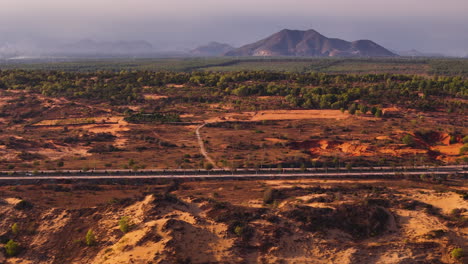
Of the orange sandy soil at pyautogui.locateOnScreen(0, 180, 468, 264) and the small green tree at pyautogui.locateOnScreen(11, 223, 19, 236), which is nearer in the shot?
the orange sandy soil at pyautogui.locateOnScreen(0, 180, 468, 264)

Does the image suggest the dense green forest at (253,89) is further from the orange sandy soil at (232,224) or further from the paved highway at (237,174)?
the orange sandy soil at (232,224)

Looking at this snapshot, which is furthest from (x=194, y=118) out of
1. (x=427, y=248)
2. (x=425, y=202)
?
(x=427, y=248)

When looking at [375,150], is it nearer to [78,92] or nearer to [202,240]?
[202,240]

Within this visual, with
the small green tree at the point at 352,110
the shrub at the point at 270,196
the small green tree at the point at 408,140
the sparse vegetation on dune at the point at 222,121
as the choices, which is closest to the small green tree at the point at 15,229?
the sparse vegetation on dune at the point at 222,121

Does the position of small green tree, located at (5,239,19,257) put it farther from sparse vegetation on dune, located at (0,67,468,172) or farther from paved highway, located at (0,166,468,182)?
sparse vegetation on dune, located at (0,67,468,172)

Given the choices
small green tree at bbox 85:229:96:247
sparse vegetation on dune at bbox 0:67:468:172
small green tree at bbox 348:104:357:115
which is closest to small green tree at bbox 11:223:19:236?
small green tree at bbox 85:229:96:247

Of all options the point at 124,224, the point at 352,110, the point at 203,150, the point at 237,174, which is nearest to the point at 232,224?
the point at 124,224

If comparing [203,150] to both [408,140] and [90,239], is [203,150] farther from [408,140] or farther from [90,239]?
[408,140]

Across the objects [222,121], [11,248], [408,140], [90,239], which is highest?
[222,121]
